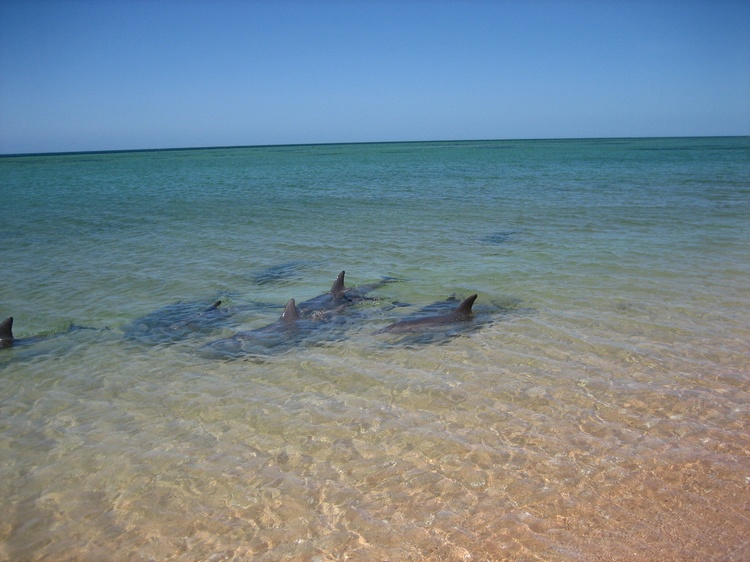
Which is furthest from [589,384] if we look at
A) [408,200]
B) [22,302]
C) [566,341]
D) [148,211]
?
[148,211]

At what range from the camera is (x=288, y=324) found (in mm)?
8312

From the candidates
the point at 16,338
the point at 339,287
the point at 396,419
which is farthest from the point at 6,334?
the point at 396,419

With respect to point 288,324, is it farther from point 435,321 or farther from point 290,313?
point 435,321

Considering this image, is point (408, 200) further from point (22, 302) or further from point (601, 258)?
point (22, 302)

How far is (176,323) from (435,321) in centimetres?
413

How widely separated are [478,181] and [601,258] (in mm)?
24300

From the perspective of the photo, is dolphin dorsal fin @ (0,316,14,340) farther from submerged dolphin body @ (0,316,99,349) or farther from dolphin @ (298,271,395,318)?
dolphin @ (298,271,395,318)

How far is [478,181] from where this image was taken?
35625 mm

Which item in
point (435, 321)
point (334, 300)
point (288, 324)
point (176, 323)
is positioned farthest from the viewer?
point (334, 300)

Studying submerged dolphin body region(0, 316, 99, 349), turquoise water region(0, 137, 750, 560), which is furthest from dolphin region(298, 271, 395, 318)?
submerged dolphin body region(0, 316, 99, 349)

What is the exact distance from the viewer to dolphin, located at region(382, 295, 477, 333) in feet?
26.0

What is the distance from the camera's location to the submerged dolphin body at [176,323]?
8.16 m

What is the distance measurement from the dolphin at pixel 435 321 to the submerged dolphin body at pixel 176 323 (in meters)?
2.91

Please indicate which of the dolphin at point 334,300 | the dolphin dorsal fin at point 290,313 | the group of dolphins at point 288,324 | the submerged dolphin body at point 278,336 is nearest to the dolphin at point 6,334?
the group of dolphins at point 288,324
